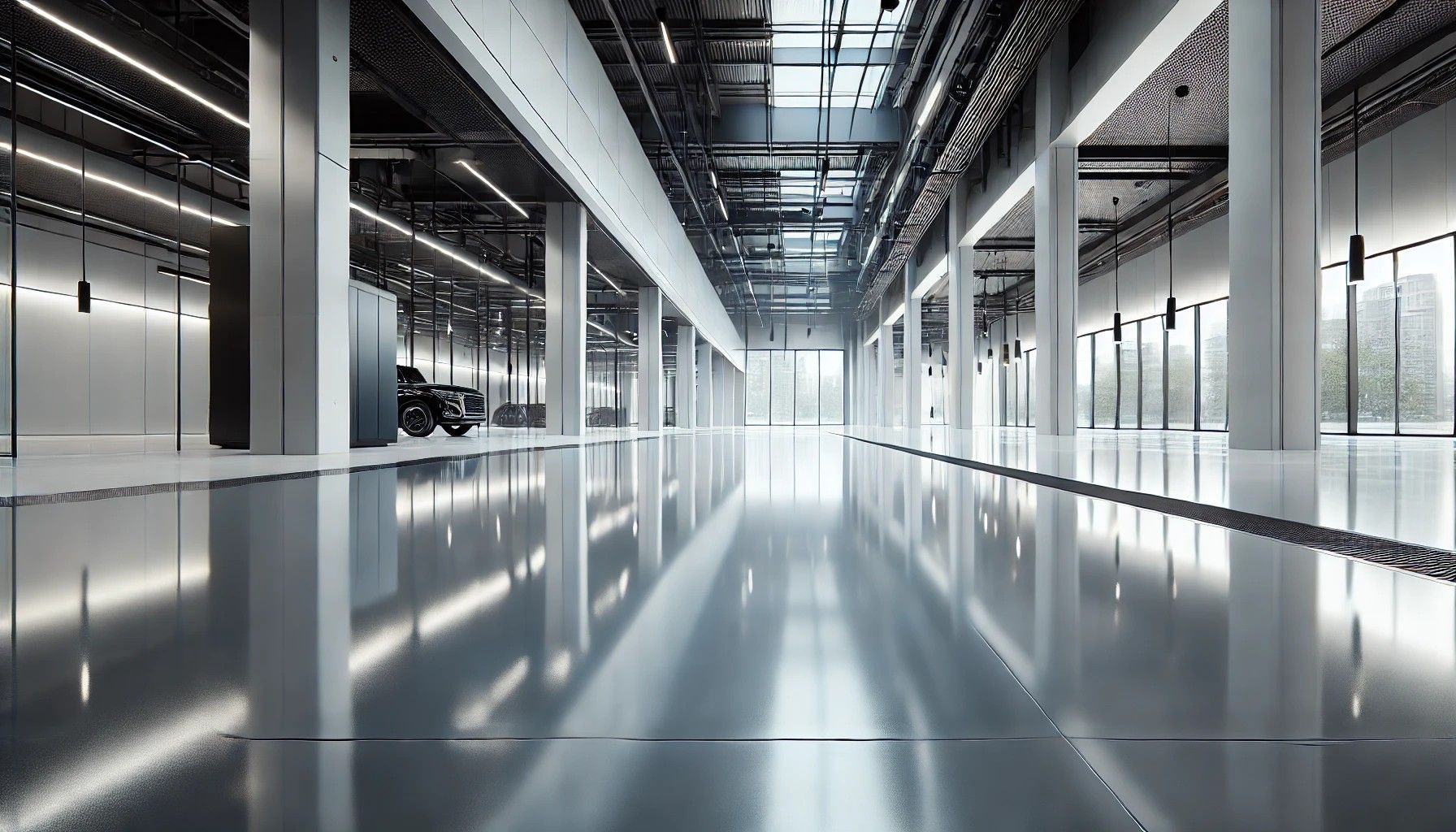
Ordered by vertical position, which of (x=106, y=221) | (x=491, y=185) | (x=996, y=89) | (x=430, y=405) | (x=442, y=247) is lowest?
(x=430, y=405)

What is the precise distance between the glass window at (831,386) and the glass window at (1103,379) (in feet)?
47.0

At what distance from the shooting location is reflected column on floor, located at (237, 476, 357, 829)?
711 mm

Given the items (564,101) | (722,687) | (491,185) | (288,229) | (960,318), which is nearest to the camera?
(722,687)

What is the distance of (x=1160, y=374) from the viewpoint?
2334 cm

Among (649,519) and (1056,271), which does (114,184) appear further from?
(1056,271)

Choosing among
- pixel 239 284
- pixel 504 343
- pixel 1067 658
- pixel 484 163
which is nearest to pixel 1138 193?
→ pixel 484 163

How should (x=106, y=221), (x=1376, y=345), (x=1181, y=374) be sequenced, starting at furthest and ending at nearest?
(x=1181, y=374), (x=1376, y=345), (x=106, y=221)

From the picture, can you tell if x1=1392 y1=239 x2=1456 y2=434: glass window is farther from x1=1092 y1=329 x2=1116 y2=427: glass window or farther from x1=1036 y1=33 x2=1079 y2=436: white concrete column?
x1=1092 y1=329 x2=1116 y2=427: glass window

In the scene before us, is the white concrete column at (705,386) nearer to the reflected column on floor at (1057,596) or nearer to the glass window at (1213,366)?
the glass window at (1213,366)

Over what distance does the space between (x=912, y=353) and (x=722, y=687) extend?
77.5 ft

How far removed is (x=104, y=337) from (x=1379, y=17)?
71.2 ft

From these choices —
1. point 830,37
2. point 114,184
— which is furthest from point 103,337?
point 830,37

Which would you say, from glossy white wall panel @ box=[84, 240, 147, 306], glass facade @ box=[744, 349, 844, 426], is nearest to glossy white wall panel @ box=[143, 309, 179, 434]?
glossy white wall panel @ box=[84, 240, 147, 306]

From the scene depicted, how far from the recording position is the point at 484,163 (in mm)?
11625
